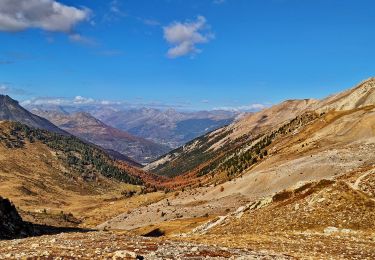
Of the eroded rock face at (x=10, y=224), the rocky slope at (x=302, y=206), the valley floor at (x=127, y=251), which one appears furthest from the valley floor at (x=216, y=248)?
the eroded rock face at (x=10, y=224)

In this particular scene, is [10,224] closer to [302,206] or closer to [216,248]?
[302,206]

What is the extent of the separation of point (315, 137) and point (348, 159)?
1814 inches

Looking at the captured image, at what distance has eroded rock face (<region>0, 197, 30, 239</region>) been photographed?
71.8 meters

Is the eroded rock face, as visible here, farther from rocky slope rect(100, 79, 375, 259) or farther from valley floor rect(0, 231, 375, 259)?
valley floor rect(0, 231, 375, 259)

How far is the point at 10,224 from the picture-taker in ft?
248

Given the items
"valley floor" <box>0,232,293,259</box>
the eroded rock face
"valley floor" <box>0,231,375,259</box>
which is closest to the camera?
"valley floor" <box>0,232,293,259</box>

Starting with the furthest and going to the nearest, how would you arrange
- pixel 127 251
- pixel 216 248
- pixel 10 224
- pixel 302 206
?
pixel 10 224, pixel 302 206, pixel 216 248, pixel 127 251

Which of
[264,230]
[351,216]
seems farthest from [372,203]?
[264,230]

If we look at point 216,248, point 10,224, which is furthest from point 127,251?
point 10,224

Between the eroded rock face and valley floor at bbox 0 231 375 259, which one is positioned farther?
the eroded rock face

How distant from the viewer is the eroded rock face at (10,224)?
71.8 m

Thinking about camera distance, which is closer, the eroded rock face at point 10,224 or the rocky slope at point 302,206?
the rocky slope at point 302,206

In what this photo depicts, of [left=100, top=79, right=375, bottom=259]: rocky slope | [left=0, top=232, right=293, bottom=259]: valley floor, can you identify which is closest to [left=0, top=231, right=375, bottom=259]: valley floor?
[left=0, top=232, right=293, bottom=259]: valley floor

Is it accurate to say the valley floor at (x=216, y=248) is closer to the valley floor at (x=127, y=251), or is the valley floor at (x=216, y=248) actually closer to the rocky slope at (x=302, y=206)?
the valley floor at (x=127, y=251)
